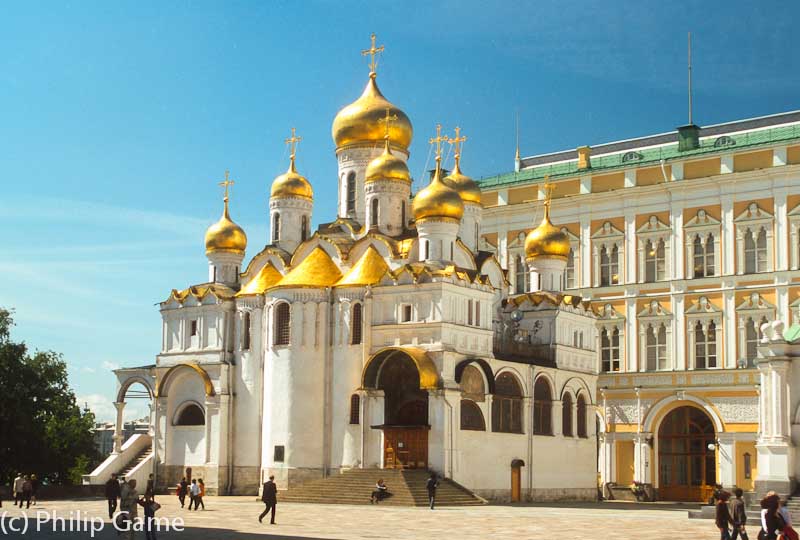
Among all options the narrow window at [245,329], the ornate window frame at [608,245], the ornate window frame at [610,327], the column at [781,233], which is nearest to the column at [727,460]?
the ornate window frame at [610,327]

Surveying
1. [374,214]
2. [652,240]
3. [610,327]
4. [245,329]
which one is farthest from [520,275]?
[245,329]

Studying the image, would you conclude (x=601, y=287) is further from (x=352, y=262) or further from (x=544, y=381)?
(x=352, y=262)

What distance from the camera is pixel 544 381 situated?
1716 inches

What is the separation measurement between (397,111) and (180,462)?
607 inches

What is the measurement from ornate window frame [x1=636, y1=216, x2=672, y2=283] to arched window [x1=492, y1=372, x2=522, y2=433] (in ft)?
34.7

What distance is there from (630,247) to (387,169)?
12.5 m

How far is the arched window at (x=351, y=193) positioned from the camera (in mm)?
46250

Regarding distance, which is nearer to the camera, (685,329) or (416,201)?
(416,201)

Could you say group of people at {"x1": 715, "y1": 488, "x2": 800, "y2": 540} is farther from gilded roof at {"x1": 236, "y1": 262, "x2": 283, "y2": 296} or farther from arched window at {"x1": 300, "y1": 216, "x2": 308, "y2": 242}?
arched window at {"x1": 300, "y1": 216, "x2": 308, "y2": 242}

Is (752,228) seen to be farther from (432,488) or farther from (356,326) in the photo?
(432,488)

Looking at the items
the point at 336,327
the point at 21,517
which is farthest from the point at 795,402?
the point at 21,517

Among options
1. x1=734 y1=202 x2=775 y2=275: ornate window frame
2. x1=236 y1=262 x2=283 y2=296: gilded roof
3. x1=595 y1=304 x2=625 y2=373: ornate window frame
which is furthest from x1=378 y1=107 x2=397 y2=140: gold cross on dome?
x1=734 y1=202 x2=775 y2=275: ornate window frame

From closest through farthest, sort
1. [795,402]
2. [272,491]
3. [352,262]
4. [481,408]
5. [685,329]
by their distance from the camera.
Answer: [272,491] < [795,402] < [481,408] < [352,262] < [685,329]

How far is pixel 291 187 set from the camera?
47281mm
